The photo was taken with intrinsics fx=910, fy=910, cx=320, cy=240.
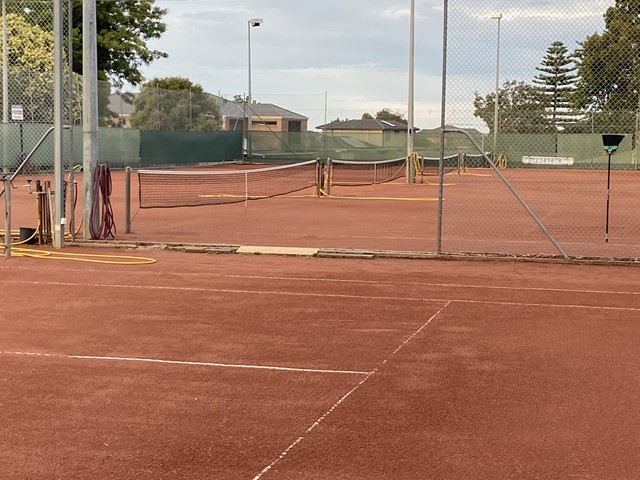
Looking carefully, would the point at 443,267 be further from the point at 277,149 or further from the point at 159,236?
the point at 277,149

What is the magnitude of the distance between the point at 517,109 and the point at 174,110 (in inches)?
1276

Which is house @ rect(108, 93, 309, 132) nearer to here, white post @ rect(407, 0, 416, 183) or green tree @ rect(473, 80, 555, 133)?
white post @ rect(407, 0, 416, 183)

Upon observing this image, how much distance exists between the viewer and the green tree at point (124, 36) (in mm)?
54000

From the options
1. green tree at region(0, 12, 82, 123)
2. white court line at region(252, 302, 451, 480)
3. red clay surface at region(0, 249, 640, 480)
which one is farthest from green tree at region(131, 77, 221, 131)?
white court line at region(252, 302, 451, 480)

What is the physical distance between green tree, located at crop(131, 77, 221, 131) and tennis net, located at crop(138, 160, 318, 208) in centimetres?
609

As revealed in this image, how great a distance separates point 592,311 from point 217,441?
514cm

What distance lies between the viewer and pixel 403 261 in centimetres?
1230

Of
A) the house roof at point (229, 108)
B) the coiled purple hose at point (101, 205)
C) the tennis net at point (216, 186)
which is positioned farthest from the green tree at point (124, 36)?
the coiled purple hose at point (101, 205)

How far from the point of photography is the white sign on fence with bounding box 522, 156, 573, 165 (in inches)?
471

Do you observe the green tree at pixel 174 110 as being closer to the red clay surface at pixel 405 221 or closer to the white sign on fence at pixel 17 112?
the white sign on fence at pixel 17 112

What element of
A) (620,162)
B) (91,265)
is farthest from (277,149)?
(91,265)

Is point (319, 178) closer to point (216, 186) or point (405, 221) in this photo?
point (216, 186)

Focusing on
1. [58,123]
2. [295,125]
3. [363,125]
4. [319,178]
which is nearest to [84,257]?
[58,123]

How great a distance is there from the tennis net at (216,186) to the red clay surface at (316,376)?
8.58 meters
